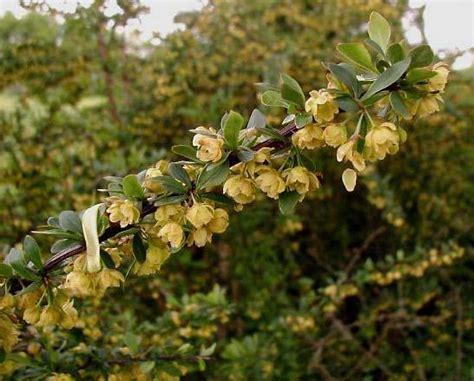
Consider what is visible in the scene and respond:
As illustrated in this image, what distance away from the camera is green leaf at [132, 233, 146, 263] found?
29.9 inches

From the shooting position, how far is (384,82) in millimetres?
638

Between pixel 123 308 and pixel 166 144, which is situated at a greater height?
pixel 166 144

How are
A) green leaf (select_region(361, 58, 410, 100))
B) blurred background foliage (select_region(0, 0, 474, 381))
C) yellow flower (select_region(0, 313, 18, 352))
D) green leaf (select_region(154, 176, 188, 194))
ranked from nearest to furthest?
1. green leaf (select_region(361, 58, 410, 100))
2. green leaf (select_region(154, 176, 188, 194))
3. yellow flower (select_region(0, 313, 18, 352))
4. blurred background foliage (select_region(0, 0, 474, 381))

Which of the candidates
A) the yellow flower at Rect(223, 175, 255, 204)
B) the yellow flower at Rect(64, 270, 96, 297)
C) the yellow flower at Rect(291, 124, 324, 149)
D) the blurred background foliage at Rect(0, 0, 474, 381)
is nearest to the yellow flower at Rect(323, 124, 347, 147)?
the yellow flower at Rect(291, 124, 324, 149)

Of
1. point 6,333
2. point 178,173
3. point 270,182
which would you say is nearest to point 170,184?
point 178,173

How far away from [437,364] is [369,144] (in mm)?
2386

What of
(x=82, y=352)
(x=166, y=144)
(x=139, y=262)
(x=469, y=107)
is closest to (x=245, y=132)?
(x=139, y=262)

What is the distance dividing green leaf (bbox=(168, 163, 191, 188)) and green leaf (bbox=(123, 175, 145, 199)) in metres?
0.04

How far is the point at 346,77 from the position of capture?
66 centimetres

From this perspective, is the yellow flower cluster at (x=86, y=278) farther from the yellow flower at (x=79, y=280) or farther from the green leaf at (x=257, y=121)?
the green leaf at (x=257, y=121)

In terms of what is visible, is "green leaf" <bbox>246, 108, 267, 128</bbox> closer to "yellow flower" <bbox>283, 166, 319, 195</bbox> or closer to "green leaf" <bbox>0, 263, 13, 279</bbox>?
"yellow flower" <bbox>283, 166, 319, 195</bbox>

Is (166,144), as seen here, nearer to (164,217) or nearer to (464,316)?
(464,316)

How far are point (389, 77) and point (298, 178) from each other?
0.16m

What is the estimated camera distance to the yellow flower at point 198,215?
707 mm
